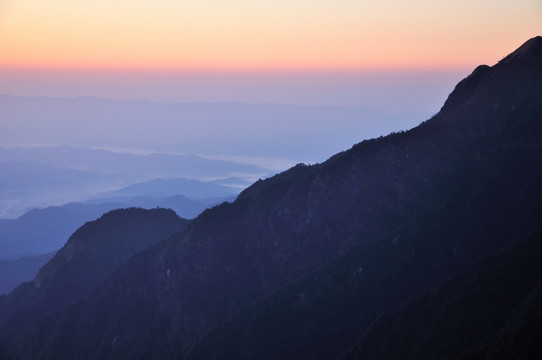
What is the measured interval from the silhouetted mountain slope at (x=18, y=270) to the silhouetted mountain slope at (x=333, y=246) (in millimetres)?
54857

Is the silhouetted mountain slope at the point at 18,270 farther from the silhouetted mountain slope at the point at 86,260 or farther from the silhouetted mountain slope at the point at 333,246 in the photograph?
the silhouetted mountain slope at the point at 333,246

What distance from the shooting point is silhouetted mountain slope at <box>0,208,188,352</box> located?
87.2 metres

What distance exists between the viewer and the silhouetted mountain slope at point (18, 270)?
13138cm

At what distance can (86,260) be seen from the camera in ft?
302

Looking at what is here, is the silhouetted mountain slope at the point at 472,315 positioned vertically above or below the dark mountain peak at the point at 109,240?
below

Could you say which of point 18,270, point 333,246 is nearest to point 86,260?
point 333,246

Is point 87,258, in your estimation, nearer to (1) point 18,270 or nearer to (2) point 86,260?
(2) point 86,260

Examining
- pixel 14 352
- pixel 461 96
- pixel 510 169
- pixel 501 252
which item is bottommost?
pixel 14 352

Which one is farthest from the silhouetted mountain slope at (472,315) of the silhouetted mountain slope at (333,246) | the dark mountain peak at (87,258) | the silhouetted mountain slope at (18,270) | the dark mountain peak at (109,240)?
the silhouetted mountain slope at (18,270)

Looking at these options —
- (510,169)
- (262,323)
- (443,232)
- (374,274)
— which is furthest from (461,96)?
(262,323)

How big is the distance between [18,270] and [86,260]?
5357cm

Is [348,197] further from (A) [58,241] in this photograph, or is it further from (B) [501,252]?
(A) [58,241]

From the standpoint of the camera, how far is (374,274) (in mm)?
55438

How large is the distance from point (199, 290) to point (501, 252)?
35.2 meters
